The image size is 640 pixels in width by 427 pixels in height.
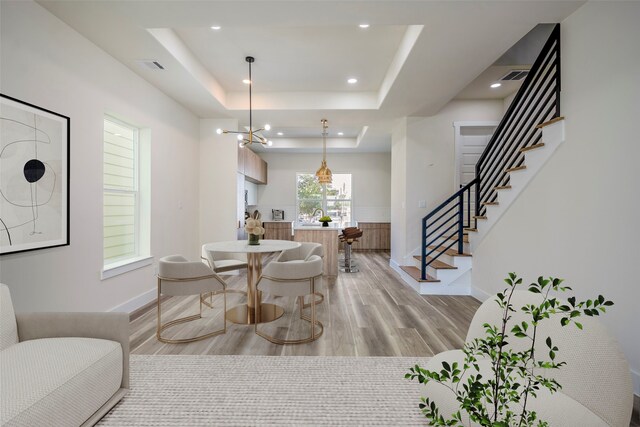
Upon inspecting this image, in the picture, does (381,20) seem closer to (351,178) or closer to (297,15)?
(297,15)

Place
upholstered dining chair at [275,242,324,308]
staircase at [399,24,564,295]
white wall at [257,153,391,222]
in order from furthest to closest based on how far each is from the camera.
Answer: white wall at [257,153,391,222], upholstered dining chair at [275,242,324,308], staircase at [399,24,564,295]

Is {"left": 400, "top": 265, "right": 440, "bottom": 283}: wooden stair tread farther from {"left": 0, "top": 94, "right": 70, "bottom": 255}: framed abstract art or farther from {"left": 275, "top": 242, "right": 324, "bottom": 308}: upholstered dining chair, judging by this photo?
{"left": 0, "top": 94, "right": 70, "bottom": 255}: framed abstract art

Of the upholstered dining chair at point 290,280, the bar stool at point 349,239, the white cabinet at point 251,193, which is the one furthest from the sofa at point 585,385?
the white cabinet at point 251,193

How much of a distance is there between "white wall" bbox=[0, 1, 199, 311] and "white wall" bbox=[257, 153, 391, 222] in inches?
185

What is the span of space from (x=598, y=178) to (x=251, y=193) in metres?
7.32

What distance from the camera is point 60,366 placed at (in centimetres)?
150

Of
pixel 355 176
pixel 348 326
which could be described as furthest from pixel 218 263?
pixel 355 176

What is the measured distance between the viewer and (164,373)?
2.19 m

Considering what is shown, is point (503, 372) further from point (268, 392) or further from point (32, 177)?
point (32, 177)

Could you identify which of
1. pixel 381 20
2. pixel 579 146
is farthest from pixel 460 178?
pixel 381 20

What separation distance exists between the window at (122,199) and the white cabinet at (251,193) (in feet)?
13.5

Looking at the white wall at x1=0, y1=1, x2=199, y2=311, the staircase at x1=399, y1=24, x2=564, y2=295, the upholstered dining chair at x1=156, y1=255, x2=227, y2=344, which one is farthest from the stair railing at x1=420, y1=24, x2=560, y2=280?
the white wall at x1=0, y1=1, x2=199, y2=311

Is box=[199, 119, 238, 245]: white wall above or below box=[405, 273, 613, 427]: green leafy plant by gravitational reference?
above

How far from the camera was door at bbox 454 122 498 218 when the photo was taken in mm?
5238
